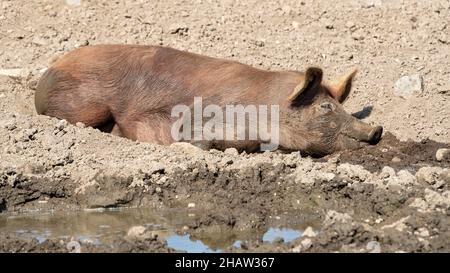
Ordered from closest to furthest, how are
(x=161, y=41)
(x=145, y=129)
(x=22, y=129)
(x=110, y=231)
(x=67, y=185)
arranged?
(x=110, y=231) → (x=67, y=185) → (x=22, y=129) → (x=145, y=129) → (x=161, y=41)

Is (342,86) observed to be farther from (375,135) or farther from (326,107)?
(375,135)

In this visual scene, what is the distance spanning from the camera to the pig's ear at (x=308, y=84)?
10.6 meters

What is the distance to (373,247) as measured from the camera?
24.6 feet

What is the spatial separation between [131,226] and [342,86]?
368cm

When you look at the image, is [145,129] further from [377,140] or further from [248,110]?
[377,140]

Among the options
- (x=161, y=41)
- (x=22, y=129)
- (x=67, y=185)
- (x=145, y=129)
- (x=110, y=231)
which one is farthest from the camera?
(x=161, y=41)

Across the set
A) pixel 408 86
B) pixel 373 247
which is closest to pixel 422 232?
pixel 373 247

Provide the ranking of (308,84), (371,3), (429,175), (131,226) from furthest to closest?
1. (371,3)
2. (308,84)
3. (429,175)
4. (131,226)

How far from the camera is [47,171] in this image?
9.55 meters

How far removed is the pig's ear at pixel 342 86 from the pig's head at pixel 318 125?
0.25 metres

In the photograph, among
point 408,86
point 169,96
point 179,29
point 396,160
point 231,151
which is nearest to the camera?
point 231,151

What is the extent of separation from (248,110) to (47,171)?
7.54ft

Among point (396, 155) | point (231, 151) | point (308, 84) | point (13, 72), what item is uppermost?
point (308, 84)

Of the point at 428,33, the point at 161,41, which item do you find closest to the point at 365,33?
the point at 428,33
